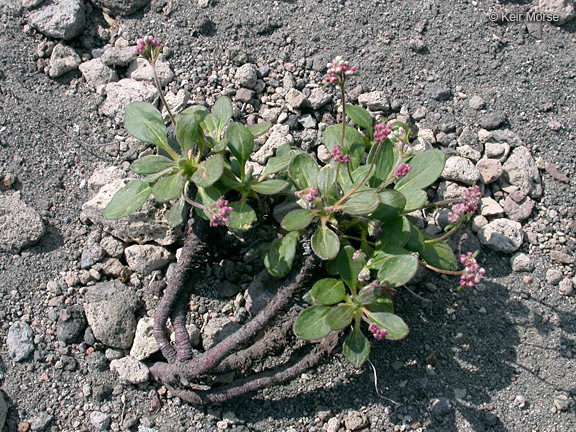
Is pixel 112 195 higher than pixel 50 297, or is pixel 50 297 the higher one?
pixel 112 195

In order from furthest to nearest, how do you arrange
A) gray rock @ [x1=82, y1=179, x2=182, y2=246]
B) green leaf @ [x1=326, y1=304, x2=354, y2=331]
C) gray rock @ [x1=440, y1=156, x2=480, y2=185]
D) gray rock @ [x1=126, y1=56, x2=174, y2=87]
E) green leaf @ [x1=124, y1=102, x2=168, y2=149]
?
gray rock @ [x1=126, y1=56, x2=174, y2=87], gray rock @ [x1=440, y1=156, x2=480, y2=185], gray rock @ [x1=82, y1=179, x2=182, y2=246], green leaf @ [x1=124, y1=102, x2=168, y2=149], green leaf @ [x1=326, y1=304, x2=354, y2=331]

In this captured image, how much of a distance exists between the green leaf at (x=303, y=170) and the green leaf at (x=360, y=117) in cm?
41

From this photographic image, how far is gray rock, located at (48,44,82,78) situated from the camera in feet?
11.5

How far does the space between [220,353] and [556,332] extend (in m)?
1.72

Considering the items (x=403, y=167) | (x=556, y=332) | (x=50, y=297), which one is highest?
(x=403, y=167)

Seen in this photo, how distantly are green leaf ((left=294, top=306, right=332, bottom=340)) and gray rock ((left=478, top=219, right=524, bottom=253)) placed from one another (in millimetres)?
1061

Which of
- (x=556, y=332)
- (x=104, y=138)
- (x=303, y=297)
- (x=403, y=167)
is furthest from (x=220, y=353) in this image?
(x=556, y=332)

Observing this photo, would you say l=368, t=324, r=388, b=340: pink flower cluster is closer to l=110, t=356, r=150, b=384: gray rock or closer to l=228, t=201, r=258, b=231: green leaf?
l=228, t=201, r=258, b=231: green leaf

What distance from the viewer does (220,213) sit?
7.82ft

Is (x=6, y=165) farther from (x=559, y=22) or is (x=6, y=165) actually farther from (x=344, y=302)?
(x=559, y=22)

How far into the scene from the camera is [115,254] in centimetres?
307

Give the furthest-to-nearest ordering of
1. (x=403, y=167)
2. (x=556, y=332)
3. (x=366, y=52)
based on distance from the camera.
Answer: (x=366, y=52)
(x=556, y=332)
(x=403, y=167)

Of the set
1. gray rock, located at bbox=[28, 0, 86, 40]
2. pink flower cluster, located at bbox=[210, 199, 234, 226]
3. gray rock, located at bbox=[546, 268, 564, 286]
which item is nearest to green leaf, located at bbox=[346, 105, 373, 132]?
pink flower cluster, located at bbox=[210, 199, 234, 226]

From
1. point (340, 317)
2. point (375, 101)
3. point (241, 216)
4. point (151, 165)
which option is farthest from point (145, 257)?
point (375, 101)
